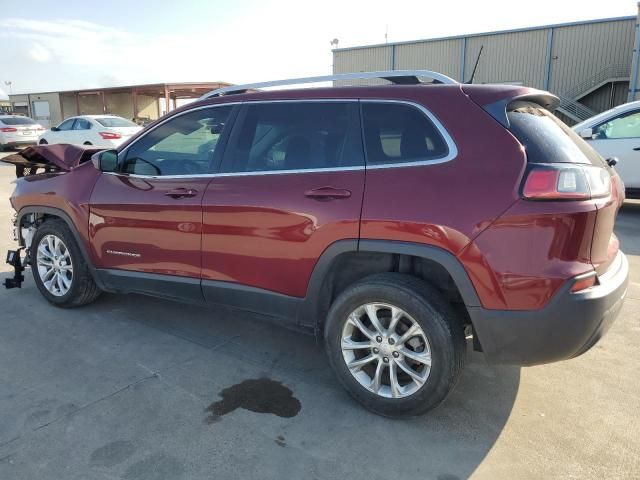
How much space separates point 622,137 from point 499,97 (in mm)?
7112

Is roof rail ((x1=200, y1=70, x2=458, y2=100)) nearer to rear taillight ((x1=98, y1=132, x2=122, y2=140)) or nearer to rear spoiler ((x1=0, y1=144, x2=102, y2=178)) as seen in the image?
rear spoiler ((x1=0, y1=144, x2=102, y2=178))

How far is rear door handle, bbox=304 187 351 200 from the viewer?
2859 millimetres

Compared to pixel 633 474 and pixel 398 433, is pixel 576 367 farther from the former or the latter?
pixel 398 433

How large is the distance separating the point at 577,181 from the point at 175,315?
3278 millimetres

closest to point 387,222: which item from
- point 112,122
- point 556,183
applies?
point 556,183

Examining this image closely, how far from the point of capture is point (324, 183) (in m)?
2.94

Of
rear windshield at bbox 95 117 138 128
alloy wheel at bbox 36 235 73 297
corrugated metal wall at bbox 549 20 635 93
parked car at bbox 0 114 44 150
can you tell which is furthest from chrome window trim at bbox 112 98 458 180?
corrugated metal wall at bbox 549 20 635 93

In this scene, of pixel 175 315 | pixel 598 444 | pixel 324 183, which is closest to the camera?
pixel 598 444

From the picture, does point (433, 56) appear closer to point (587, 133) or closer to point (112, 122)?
point (112, 122)

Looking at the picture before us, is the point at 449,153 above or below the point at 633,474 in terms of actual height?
above

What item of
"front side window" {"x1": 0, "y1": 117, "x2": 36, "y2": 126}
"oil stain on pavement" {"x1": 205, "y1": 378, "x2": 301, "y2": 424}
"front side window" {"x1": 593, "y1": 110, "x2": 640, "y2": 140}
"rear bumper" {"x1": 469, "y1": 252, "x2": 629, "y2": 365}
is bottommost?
"oil stain on pavement" {"x1": 205, "y1": 378, "x2": 301, "y2": 424}

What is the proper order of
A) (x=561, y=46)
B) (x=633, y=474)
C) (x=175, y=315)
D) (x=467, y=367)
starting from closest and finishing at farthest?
(x=633, y=474), (x=467, y=367), (x=175, y=315), (x=561, y=46)

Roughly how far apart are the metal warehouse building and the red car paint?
27.0 metres

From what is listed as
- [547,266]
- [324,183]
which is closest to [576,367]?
[547,266]
